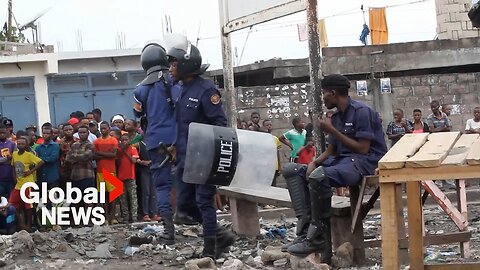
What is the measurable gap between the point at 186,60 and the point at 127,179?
190 inches

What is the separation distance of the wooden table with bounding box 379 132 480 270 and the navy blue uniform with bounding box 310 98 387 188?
924 millimetres

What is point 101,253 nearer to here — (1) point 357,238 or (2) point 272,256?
(2) point 272,256

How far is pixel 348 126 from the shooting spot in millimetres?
6426

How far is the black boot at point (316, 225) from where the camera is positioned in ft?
20.3

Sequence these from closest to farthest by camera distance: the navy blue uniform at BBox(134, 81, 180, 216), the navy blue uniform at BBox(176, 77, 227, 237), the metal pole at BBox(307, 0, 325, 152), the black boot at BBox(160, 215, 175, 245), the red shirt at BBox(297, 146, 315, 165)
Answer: the navy blue uniform at BBox(176, 77, 227, 237), the navy blue uniform at BBox(134, 81, 180, 216), the black boot at BBox(160, 215, 175, 245), the metal pole at BBox(307, 0, 325, 152), the red shirt at BBox(297, 146, 315, 165)

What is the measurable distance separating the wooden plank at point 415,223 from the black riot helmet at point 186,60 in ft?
8.78

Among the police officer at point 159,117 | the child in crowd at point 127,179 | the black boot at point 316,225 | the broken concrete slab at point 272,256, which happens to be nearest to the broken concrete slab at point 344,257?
the black boot at point 316,225

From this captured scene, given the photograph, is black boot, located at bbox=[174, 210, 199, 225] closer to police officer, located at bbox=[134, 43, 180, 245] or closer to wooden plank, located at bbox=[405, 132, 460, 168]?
police officer, located at bbox=[134, 43, 180, 245]

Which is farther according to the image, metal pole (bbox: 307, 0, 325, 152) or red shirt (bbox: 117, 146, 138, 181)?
red shirt (bbox: 117, 146, 138, 181)

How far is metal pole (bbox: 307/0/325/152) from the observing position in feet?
29.4

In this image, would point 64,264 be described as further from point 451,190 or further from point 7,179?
point 451,190

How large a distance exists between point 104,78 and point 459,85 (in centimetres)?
1102

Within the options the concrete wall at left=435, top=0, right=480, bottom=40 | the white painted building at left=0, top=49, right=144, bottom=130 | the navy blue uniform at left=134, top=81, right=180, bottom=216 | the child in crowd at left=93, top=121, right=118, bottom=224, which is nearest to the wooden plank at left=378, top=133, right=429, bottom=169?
the navy blue uniform at left=134, top=81, right=180, bottom=216

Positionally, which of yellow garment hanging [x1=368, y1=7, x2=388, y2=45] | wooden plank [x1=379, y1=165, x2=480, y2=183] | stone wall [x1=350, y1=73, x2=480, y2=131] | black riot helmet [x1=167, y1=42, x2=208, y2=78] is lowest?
wooden plank [x1=379, y1=165, x2=480, y2=183]
